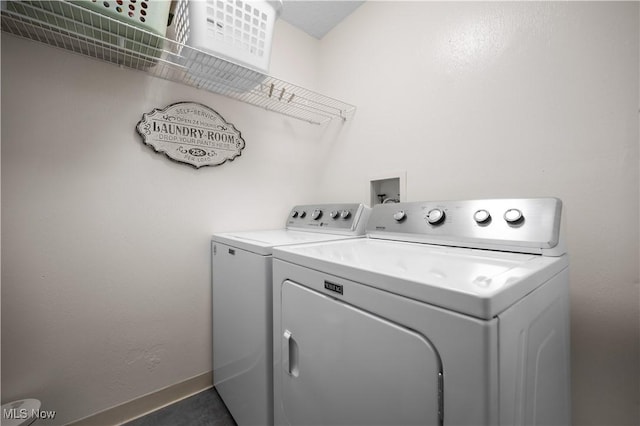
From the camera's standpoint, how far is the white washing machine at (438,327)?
18.2 inches

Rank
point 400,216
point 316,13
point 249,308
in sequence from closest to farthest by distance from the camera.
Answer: point 249,308 → point 400,216 → point 316,13

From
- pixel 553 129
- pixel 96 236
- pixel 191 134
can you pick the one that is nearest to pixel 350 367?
pixel 553 129

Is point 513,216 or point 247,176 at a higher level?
point 247,176

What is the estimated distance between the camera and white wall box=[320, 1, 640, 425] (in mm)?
870

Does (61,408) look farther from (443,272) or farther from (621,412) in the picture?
(621,412)

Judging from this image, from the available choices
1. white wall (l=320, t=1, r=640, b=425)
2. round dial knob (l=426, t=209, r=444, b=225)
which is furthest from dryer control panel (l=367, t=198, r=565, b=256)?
white wall (l=320, t=1, r=640, b=425)

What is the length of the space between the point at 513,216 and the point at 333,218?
0.88 m

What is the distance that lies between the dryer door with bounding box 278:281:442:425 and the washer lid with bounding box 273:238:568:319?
95mm

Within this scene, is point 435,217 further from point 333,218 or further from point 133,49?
point 133,49

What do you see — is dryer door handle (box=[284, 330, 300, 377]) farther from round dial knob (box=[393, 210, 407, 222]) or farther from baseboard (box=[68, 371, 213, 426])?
baseboard (box=[68, 371, 213, 426])

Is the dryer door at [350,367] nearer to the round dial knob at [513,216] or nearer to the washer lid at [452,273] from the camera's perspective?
the washer lid at [452,273]

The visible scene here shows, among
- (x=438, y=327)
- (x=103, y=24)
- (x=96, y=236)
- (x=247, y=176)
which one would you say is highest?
(x=103, y=24)

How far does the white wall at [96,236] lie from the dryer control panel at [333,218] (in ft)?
1.53

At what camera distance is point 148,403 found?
1.37m
